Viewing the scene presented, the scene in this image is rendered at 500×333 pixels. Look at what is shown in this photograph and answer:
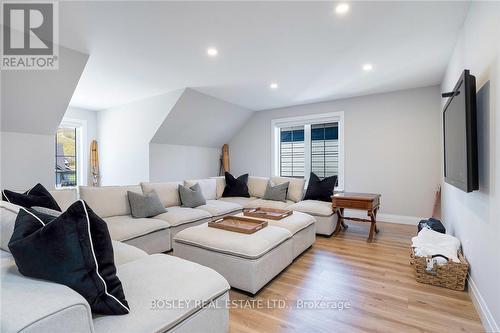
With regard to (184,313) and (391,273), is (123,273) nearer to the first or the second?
(184,313)

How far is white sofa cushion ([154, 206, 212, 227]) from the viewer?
3.22 meters

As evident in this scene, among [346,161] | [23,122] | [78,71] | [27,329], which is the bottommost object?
[27,329]

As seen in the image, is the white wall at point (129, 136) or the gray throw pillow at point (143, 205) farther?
the white wall at point (129, 136)

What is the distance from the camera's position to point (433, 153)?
4.39 meters

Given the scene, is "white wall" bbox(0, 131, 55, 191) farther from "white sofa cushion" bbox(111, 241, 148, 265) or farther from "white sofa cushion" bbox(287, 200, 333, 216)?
"white sofa cushion" bbox(287, 200, 333, 216)

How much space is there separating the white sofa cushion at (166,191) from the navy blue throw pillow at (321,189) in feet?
7.39

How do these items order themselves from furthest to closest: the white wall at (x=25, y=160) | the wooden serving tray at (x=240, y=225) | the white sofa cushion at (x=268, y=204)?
the white sofa cushion at (x=268, y=204)
the white wall at (x=25, y=160)
the wooden serving tray at (x=240, y=225)

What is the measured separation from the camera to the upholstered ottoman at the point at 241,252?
212 centimetres

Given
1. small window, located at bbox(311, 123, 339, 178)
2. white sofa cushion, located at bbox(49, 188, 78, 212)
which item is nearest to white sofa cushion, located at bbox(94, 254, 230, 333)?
white sofa cushion, located at bbox(49, 188, 78, 212)

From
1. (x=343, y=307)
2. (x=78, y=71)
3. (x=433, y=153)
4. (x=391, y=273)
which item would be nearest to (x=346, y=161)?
(x=433, y=153)

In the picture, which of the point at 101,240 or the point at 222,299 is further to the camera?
the point at 222,299

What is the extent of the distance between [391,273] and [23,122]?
5.05m

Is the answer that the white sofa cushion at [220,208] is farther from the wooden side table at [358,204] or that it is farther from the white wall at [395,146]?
the white wall at [395,146]

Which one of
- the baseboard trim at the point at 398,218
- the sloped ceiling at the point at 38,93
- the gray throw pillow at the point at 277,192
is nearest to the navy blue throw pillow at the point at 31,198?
the sloped ceiling at the point at 38,93
